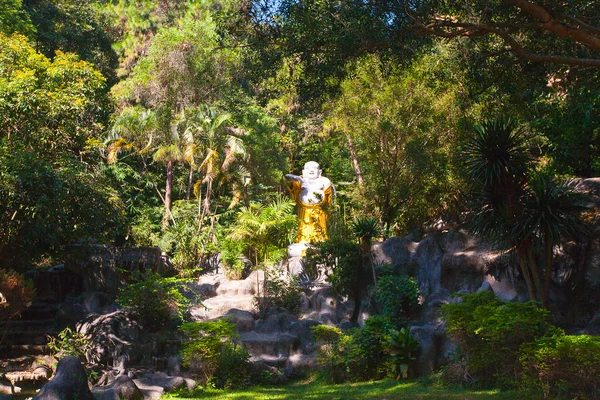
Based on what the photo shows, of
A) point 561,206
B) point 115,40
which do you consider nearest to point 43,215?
point 561,206

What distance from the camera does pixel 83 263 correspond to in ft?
60.5

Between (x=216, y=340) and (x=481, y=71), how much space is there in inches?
274

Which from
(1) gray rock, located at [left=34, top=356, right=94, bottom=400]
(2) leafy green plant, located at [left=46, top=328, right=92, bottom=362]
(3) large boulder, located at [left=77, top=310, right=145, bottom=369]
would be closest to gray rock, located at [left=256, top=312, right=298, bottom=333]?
(3) large boulder, located at [left=77, top=310, right=145, bottom=369]

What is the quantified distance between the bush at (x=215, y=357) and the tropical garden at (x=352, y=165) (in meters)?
0.04

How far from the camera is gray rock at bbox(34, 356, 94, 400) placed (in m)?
8.79

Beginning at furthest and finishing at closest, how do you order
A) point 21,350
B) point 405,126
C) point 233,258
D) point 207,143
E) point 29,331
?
1. point 207,143
2. point 233,258
3. point 405,126
4. point 29,331
5. point 21,350

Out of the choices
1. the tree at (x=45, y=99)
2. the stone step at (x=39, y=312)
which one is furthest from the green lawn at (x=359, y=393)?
the tree at (x=45, y=99)

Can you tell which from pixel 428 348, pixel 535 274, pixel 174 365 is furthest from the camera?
pixel 174 365

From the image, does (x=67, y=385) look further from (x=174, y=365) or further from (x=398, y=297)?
(x=398, y=297)

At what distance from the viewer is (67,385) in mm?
9008

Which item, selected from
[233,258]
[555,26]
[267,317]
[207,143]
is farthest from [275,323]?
[555,26]

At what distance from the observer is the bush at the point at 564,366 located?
805 cm

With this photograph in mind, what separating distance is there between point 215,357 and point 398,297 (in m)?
4.81

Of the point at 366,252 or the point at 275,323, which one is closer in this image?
the point at 275,323
